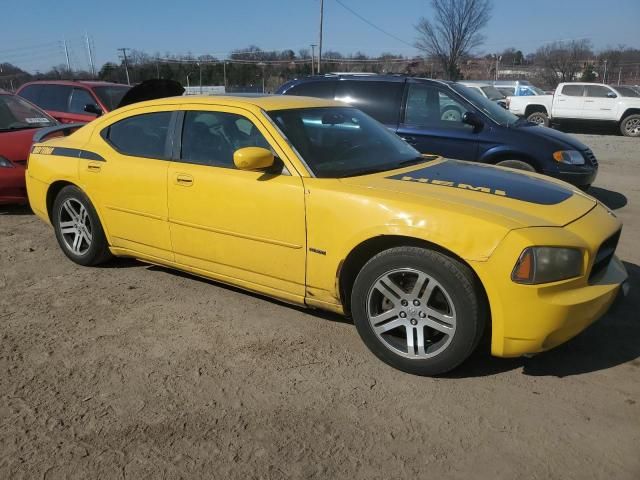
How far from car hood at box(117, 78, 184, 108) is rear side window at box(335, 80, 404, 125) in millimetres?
2356

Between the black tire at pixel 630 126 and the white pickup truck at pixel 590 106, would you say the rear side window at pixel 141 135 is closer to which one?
the white pickup truck at pixel 590 106

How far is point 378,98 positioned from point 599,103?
45.2 ft

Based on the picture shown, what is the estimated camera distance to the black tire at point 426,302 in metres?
2.79

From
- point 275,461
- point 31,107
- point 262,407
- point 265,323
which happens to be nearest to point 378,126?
point 265,323

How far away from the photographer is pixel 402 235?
9.64 feet

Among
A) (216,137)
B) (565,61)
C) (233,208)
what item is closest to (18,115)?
(216,137)

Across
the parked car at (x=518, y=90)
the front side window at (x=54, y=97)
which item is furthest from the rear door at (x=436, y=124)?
the parked car at (x=518, y=90)

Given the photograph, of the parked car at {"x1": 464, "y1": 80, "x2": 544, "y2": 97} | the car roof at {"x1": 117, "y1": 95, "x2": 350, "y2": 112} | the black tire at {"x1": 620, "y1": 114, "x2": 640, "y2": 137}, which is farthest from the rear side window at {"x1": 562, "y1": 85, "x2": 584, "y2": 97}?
the car roof at {"x1": 117, "y1": 95, "x2": 350, "y2": 112}

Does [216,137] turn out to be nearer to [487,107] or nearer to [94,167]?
[94,167]

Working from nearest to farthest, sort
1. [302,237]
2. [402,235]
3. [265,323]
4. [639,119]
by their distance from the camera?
1. [402,235]
2. [302,237]
3. [265,323]
4. [639,119]

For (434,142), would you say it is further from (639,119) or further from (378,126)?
(639,119)

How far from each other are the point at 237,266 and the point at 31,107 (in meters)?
5.91

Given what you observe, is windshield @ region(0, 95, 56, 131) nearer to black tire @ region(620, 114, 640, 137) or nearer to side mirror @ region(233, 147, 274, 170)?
side mirror @ region(233, 147, 274, 170)

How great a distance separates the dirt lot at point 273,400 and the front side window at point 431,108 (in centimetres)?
348
